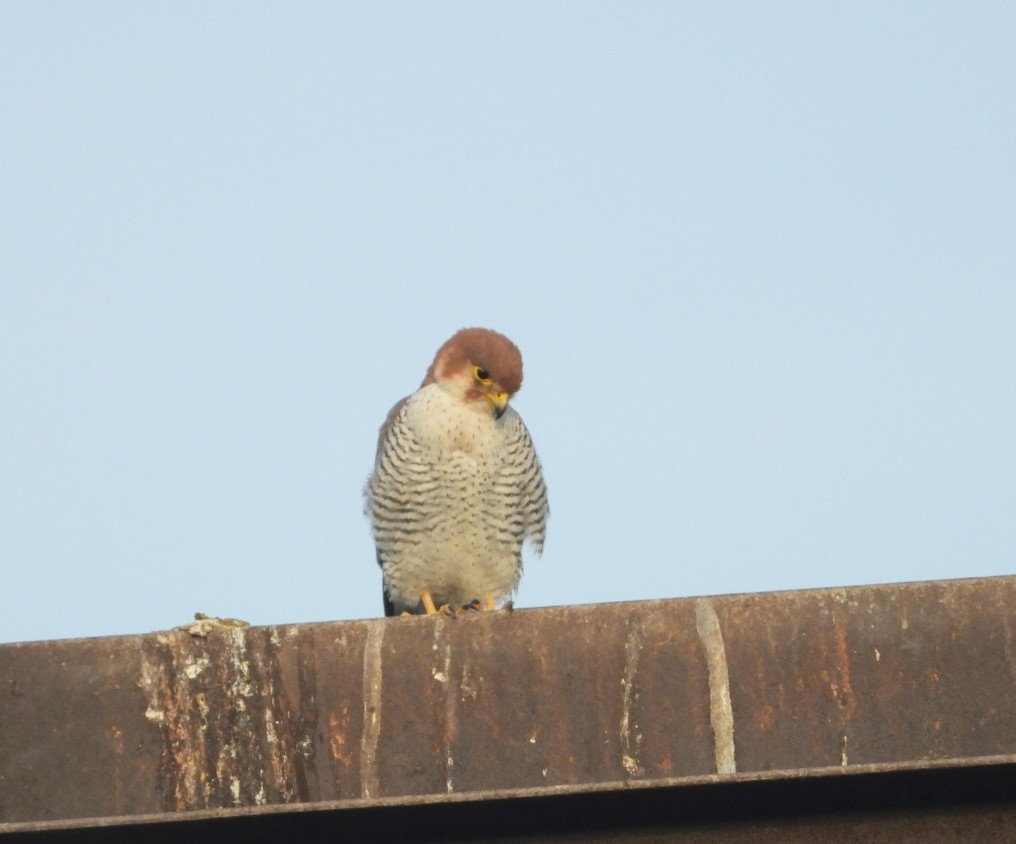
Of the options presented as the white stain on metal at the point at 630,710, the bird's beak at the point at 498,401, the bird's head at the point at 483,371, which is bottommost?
the white stain on metal at the point at 630,710

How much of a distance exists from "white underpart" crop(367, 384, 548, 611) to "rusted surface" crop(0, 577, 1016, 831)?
253 centimetres

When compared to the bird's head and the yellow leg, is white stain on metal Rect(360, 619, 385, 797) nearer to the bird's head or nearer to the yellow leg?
the bird's head

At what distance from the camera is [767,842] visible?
364 cm

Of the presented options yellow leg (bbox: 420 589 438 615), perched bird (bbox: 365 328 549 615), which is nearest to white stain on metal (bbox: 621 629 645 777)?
perched bird (bbox: 365 328 549 615)

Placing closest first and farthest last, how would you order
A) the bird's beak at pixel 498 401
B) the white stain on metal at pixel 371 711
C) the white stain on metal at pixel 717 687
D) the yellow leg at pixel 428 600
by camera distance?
the white stain on metal at pixel 717 687
the white stain on metal at pixel 371 711
the bird's beak at pixel 498 401
the yellow leg at pixel 428 600

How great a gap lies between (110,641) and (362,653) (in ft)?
2.46

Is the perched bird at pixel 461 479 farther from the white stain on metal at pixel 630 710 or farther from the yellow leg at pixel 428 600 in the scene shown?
the white stain on metal at pixel 630 710

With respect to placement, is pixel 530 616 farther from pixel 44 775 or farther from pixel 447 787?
pixel 44 775

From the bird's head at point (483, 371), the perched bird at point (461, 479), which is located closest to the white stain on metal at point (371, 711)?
the perched bird at point (461, 479)

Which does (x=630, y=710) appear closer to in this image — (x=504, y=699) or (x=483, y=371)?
(x=504, y=699)

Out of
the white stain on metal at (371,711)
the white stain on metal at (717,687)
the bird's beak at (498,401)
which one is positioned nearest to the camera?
the white stain on metal at (717,687)

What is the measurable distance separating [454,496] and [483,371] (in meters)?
0.57

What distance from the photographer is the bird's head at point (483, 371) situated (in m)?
7.27

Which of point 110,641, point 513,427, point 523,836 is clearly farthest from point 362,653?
point 513,427
